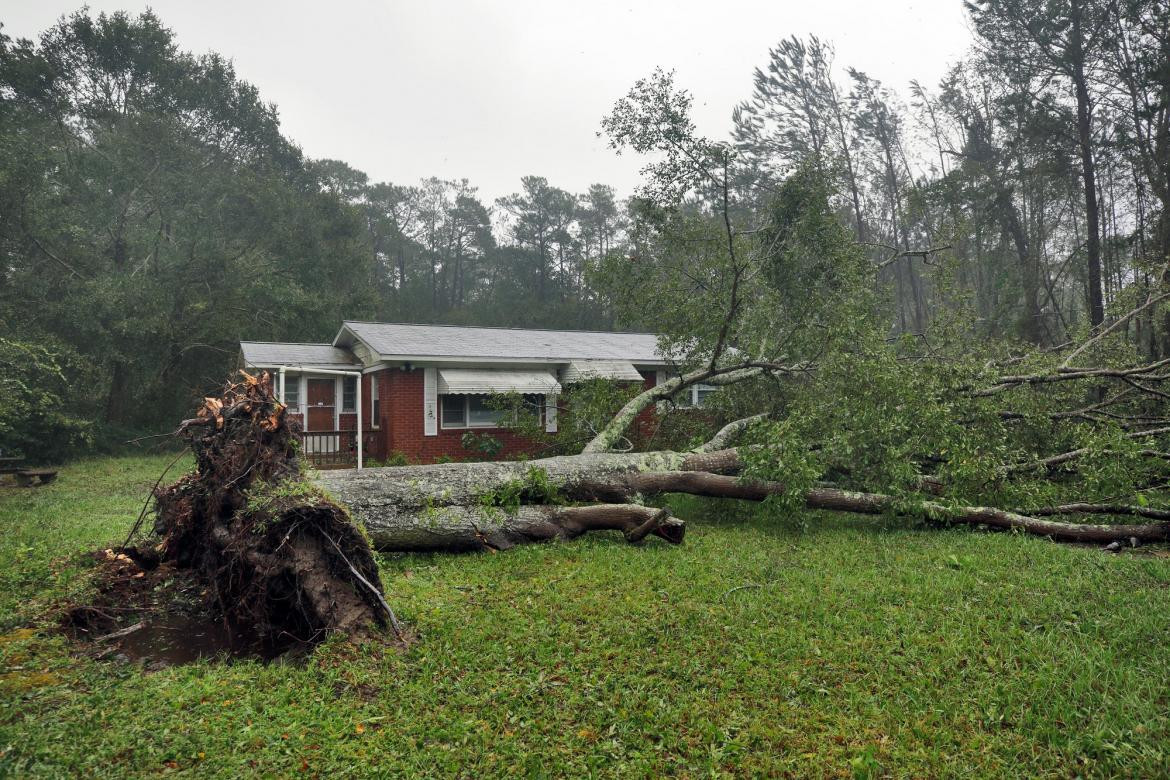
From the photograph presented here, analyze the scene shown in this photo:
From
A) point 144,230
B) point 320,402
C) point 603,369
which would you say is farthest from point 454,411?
point 144,230

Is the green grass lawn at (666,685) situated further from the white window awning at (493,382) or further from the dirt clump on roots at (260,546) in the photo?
the white window awning at (493,382)

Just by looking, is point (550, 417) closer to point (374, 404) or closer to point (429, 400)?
point (429, 400)

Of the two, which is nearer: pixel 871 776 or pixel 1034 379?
pixel 871 776

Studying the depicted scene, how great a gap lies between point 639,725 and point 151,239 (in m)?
22.6

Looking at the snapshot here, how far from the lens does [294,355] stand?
14.2m

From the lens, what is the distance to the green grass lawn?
2.77 m

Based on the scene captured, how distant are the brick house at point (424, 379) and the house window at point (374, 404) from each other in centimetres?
2

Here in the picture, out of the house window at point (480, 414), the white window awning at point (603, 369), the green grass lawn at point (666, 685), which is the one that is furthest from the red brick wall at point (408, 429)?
the green grass lawn at point (666, 685)

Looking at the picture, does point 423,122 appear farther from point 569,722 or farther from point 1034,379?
point 569,722

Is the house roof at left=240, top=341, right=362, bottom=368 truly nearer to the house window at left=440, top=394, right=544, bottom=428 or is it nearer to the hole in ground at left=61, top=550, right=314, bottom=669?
the house window at left=440, top=394, right=544, bottom=428

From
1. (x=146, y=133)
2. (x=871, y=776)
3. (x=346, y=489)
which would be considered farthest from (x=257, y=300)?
(x=871, y=776)

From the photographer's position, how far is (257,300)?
2061 centimetres

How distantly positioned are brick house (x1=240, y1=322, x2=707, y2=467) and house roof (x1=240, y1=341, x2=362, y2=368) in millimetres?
21

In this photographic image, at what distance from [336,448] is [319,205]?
15198 millimetres
